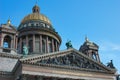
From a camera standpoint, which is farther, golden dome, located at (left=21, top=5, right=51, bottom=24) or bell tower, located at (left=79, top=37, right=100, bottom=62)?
golden dome, located at (left=21, top=5, right=51, bottom=24)

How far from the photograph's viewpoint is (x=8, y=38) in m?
34.8

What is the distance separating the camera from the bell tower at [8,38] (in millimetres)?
33500

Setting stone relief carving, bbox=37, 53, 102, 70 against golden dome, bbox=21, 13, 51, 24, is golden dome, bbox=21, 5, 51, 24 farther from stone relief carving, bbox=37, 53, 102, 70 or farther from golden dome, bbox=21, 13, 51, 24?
stone relief carving, bbox=37, 53, 102, 70

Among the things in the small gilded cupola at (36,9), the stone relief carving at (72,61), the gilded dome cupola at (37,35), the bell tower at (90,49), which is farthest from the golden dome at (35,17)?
the stone relief carving at (72,61)

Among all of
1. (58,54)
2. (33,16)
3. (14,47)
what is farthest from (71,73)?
(33,16)

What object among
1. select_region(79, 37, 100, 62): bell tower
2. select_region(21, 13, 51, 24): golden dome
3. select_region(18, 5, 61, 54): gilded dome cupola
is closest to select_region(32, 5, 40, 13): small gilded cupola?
select_region(21, 13, 51, 24): golden dome

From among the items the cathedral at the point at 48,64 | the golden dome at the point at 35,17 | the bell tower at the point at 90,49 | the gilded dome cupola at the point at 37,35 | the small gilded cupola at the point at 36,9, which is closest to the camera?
the cathedral at the point at 48,64

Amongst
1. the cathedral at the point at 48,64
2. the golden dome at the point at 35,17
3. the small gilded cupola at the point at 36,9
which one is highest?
the small gilded cupola at the point at 36,9

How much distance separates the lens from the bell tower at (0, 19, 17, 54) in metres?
33.5

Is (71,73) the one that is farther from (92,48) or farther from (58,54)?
(92,48)

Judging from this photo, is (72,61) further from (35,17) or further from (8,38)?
(35,17)

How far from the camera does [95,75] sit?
32719mm

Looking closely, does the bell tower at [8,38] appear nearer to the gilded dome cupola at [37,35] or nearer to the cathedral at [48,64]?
the cathedral at [48,64]

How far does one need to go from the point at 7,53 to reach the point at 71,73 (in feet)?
29.7
